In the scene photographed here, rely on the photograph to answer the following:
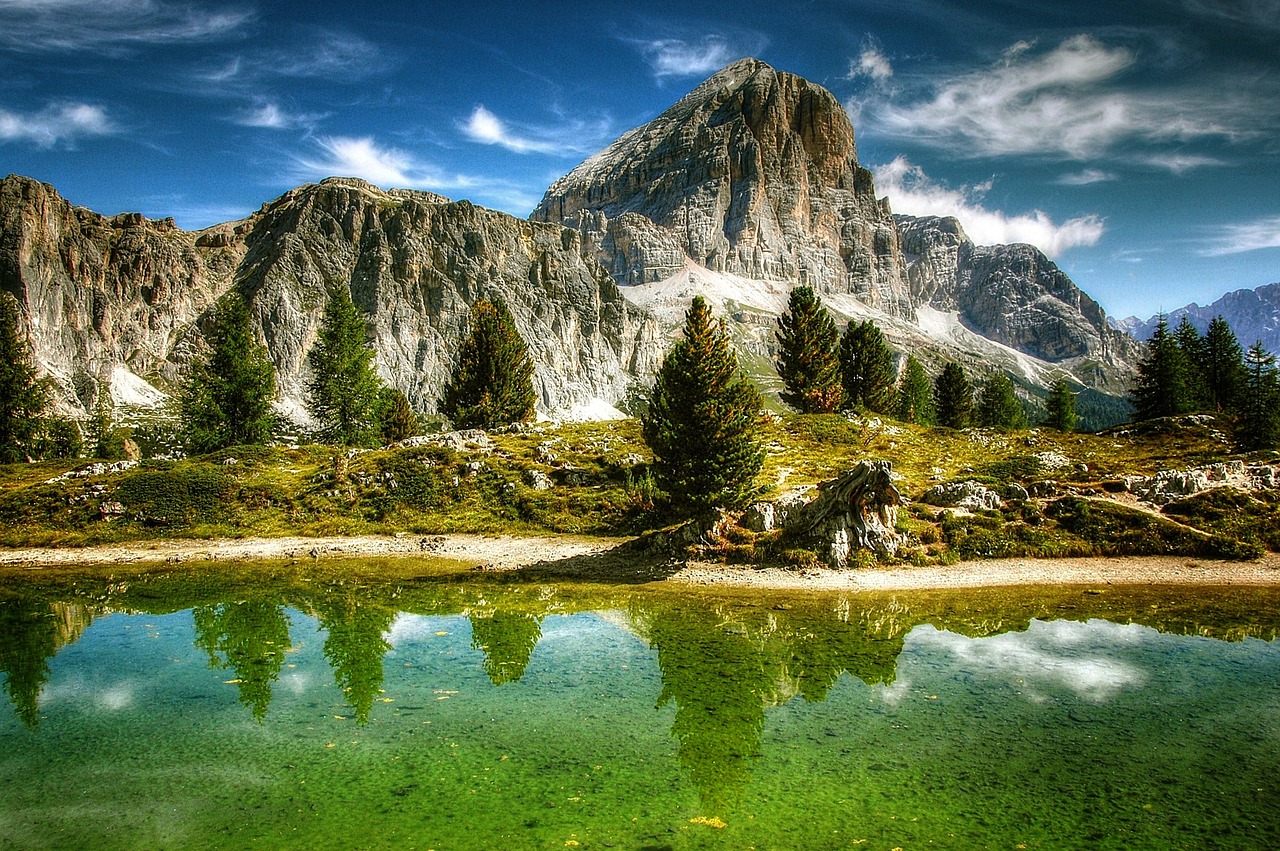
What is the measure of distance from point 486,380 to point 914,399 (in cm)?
6711

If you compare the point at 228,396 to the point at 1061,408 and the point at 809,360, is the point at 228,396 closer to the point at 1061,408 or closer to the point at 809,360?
the point at 809,360

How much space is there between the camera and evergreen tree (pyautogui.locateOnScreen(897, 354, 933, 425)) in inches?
3712

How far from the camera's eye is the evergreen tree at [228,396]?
178ft

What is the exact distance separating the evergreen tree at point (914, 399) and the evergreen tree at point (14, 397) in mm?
93728

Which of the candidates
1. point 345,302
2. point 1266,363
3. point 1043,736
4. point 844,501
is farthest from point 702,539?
point 1266,363

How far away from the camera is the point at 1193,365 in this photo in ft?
Result: 261

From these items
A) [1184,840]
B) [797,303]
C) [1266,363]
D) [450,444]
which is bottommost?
[1184,840]

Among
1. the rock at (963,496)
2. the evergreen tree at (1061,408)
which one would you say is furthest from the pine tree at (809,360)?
the evergreen tree at (1061,408)

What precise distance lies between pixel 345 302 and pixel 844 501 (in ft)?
175

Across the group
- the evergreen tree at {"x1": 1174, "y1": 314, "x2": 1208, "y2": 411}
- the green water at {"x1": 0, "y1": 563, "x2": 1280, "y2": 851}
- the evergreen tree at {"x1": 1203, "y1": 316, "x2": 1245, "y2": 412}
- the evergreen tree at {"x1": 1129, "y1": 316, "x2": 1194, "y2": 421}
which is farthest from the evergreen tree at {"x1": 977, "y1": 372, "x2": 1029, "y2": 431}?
the green water at {"x1": 0, "y1": 563, "x2": 1280, "y2": 851}

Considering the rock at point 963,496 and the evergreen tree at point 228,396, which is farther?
the evergreen tree at point 228,396

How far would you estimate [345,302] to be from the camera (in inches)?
2509

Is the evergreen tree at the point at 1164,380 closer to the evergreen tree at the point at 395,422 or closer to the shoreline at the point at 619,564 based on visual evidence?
the shoreline at the point at 619,564

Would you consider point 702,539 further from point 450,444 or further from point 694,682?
point 450,444
